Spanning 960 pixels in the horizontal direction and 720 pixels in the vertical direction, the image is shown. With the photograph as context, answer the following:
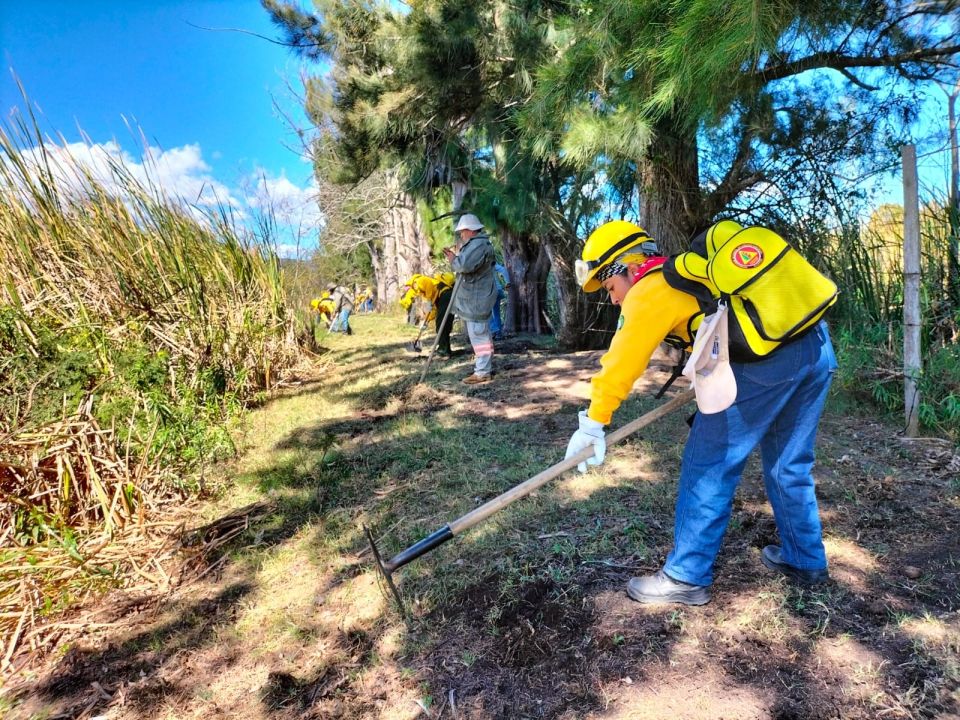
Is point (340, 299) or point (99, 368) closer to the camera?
point (99, 368)

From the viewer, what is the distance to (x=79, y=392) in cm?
331

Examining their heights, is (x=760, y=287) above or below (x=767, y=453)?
above

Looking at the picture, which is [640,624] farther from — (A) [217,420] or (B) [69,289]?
(B) [69,289]

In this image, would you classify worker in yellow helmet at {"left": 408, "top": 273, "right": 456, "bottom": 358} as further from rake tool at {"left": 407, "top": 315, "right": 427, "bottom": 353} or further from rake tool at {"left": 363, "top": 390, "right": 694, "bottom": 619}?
rake tool at {"left": 363, "top": 390, "right": 694, "bottom": 619}

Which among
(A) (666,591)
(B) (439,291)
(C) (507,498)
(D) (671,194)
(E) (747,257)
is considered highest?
(D) (671,194)

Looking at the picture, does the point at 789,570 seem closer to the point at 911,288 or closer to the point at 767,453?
the point at 767,453

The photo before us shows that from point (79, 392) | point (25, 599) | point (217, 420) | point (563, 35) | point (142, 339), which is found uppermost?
point (563, 35)

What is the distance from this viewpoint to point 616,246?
208cm

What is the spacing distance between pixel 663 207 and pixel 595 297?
3.11 m

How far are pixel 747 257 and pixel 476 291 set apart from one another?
4.56 metres

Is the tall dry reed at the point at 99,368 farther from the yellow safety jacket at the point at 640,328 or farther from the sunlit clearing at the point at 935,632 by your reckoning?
the sunlit clearing at the point at 935,632

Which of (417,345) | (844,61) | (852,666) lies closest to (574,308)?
(417,345)

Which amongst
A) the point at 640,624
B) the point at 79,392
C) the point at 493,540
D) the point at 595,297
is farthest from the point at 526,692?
the point at 595,297

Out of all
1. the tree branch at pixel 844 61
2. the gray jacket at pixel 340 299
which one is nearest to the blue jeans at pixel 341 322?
the gray jacket at pixel 340 299
